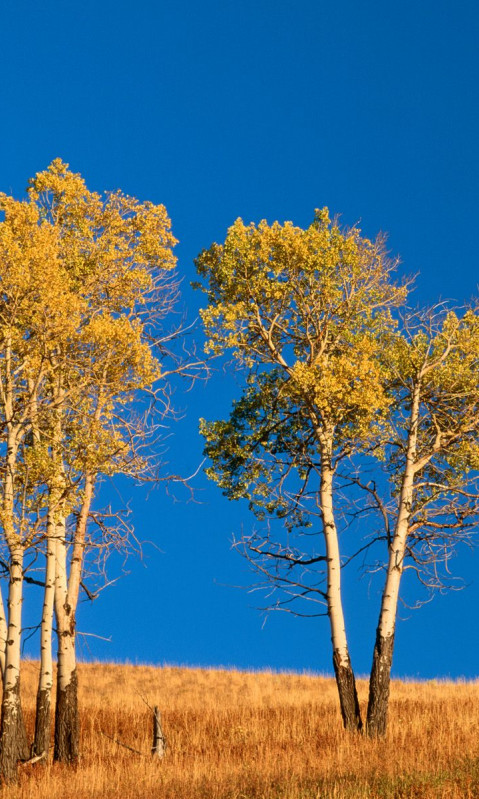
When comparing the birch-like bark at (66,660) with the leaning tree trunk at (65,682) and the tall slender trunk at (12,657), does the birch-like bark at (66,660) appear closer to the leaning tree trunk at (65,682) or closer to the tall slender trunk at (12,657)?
the leaning tree trunk at (65,682)

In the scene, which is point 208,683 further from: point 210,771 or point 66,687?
point 210,771

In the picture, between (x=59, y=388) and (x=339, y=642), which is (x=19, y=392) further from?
(x=339, y=642)

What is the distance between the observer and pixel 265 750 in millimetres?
17500

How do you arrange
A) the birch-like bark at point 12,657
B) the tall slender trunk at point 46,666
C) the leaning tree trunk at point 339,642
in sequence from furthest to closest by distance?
1. the leaning tree trunk at point 339,642
2. the tall slender trunk at point 46,666
3. the birch-like bark at point 12,657

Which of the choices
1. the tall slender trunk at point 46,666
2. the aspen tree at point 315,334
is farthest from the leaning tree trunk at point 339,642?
the tall slender trunk at point 46,666

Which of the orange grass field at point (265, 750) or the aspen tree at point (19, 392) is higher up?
the aspen tree at point (19, 392)

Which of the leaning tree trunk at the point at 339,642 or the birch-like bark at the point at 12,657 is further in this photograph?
the leaning tree trunk at the point at 339,642

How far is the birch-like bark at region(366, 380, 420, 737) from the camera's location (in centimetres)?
1836

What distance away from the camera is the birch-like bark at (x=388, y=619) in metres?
18.4

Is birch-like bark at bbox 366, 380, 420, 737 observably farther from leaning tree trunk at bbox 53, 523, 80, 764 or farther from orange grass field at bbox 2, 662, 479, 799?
leaning tree trunk at bbox 53, 523, 80, 764

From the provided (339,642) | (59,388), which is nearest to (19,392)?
(59,388)

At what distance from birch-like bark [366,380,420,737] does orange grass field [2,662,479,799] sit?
601 mm

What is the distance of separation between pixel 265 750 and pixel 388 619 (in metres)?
3.95

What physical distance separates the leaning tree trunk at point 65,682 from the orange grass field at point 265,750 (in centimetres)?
54
